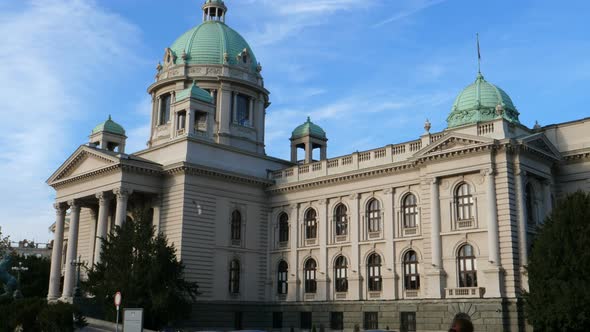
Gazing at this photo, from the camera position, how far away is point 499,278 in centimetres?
3972

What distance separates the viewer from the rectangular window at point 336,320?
48.8m

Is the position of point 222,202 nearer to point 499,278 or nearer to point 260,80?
point 260,80

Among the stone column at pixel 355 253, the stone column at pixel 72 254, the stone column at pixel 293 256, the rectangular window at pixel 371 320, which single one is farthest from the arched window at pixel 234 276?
the stone column at pixel 72 254

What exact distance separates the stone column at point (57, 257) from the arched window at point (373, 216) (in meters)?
25.8

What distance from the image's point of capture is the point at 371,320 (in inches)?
1854

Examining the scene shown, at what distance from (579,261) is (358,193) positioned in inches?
731

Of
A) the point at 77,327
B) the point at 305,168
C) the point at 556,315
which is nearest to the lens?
the point at 556,315

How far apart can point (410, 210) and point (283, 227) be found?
41.0 feet

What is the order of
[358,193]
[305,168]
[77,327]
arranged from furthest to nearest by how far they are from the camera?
[305,168] < [358,193] < [77,327]

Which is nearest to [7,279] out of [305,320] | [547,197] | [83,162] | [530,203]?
[83,162]

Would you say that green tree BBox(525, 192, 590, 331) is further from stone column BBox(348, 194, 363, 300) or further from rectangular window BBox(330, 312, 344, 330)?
rectangular window BBox(330, 312, 344, 330)

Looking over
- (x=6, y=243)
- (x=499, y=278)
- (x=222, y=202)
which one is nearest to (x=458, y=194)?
(x=499, y=278)

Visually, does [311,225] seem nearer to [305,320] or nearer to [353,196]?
[353,196]

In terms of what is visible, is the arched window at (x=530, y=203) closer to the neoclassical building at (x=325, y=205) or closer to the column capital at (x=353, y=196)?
the neoclassical building at (x=325, y=205)
